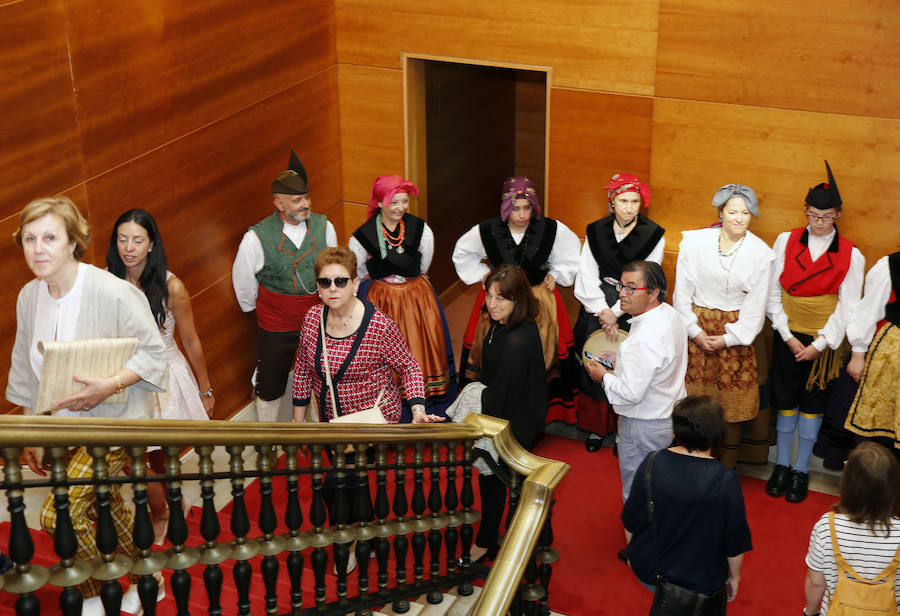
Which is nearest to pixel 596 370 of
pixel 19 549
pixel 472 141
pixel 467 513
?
pixel 467 513

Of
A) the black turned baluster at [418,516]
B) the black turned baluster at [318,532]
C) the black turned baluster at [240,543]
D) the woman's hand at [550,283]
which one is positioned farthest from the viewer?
the woman's hand at [550,283]

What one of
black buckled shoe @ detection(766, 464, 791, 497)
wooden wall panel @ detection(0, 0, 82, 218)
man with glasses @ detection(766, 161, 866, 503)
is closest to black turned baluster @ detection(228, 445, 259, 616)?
wooden wall panel @ detection(0, 0, 82, 218)

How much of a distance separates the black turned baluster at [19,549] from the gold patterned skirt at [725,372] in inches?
155

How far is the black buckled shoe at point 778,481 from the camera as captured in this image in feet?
19.3

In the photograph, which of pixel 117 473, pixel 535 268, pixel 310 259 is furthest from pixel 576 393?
pixel 117 473

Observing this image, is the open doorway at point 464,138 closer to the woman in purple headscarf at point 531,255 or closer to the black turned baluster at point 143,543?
the woman in purple headscarf at point 531,255

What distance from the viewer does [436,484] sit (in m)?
3.48

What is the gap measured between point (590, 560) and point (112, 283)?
116 inches

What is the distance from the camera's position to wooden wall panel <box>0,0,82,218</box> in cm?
426

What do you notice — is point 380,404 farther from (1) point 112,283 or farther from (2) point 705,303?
(2) point 705,303

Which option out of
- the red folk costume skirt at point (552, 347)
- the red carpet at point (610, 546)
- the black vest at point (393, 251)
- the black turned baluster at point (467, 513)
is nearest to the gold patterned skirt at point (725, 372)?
the red carpet at point (610, 546)

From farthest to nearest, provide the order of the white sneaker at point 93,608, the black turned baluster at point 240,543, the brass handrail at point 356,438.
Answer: the white sneaker at point 93,608, the black turned baluster at point 240,543, the brass handrail at point 356,438

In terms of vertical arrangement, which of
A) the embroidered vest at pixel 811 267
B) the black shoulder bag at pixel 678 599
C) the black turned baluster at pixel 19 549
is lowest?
the black shoulder bag at pixel 678 599

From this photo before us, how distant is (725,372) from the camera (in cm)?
569
